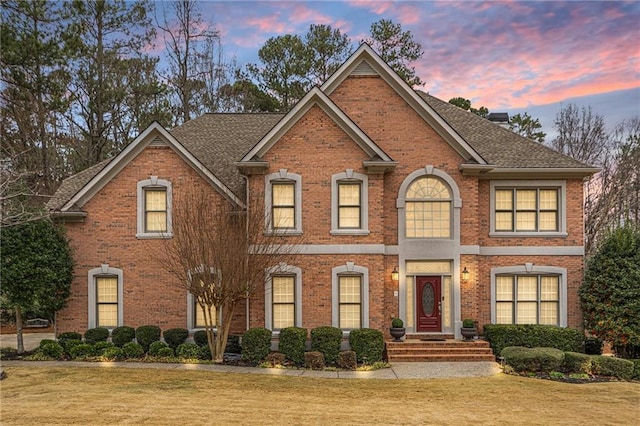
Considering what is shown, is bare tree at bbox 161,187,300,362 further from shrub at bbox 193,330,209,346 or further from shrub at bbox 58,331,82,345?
shrub at bbox 58,331,82,345

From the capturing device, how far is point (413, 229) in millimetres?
Result: 18938

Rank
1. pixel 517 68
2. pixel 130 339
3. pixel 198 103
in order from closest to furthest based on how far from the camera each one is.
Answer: pixel 130 339
pixel 517 68
pixel 198 103

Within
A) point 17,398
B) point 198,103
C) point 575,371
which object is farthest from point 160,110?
point 575,371

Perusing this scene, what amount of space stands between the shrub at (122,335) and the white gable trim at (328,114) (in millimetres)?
7442

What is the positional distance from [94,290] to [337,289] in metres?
9.20

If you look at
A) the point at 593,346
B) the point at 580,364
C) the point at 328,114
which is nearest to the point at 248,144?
the point at 328,114

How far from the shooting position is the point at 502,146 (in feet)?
66.7

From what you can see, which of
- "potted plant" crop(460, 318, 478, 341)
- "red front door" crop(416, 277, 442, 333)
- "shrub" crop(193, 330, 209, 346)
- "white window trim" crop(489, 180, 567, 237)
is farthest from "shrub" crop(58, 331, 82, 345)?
"white window trim" crop(489, 180, 567, 237)

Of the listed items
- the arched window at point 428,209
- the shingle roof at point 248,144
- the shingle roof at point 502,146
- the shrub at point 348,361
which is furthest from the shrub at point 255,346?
the shingle roof at point 502,146

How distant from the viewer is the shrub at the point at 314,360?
16.2 m

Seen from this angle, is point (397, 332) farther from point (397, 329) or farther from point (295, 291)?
point (295, 291)

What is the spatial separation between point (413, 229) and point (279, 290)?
18.2 ft

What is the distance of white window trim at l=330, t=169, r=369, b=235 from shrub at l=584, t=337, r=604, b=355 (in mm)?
9230

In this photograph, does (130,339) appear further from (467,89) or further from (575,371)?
(467,89)
